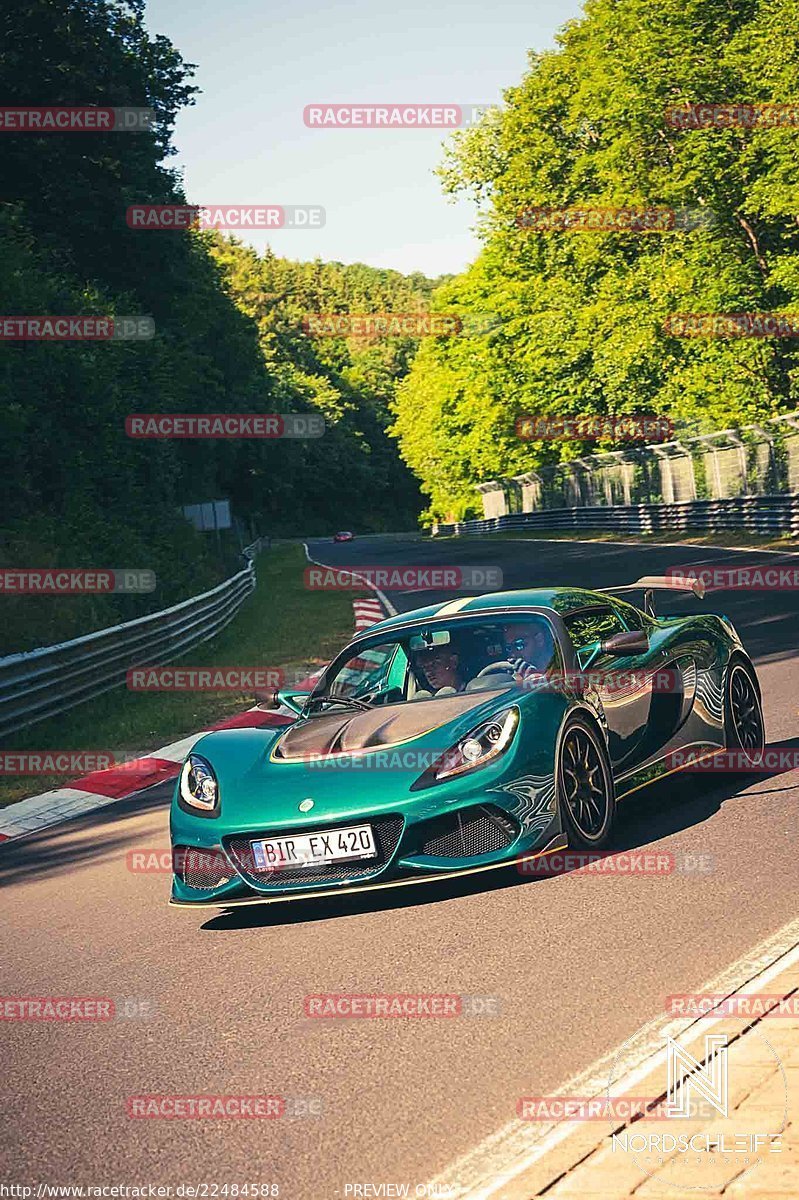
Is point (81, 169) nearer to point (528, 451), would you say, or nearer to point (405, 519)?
point (528, 451)

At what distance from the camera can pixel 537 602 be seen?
8.03 m

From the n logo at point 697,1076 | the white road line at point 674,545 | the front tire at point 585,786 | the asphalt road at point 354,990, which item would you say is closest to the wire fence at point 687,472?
the white road line at point 674,545

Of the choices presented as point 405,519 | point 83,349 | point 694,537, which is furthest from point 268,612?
point 405,519

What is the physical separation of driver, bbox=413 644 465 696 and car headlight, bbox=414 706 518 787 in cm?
84

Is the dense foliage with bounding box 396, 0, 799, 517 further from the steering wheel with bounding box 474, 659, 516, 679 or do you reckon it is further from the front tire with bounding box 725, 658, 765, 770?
the steering wheel with bounding box 474, 659, 516, 679

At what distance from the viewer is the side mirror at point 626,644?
24.2ft

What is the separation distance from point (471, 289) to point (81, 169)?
122 feet

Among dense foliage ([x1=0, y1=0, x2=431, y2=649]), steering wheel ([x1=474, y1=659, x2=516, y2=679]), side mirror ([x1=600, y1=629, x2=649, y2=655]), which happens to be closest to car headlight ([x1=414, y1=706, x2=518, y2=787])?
steering wheel ([x1=474, y1=659, x2=516, y2=679])

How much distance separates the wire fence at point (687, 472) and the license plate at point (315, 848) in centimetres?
2902

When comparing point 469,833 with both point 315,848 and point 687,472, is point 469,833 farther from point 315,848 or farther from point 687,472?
point 687,472

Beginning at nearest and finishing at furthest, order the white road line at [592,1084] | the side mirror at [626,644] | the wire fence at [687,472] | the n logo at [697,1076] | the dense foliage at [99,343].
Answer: the white road line at [592,1084], the n logo at [697,1076], the side mirror at [626,644], the dense foliage at [99,343], the wire fence at [687,472]

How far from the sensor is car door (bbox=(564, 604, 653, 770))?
7.62m

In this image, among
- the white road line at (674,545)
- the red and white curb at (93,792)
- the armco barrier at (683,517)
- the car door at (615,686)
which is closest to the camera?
the car door at (615,686)

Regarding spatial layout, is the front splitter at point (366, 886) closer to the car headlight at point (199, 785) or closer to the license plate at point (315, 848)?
the license plate at point (315, 848)
